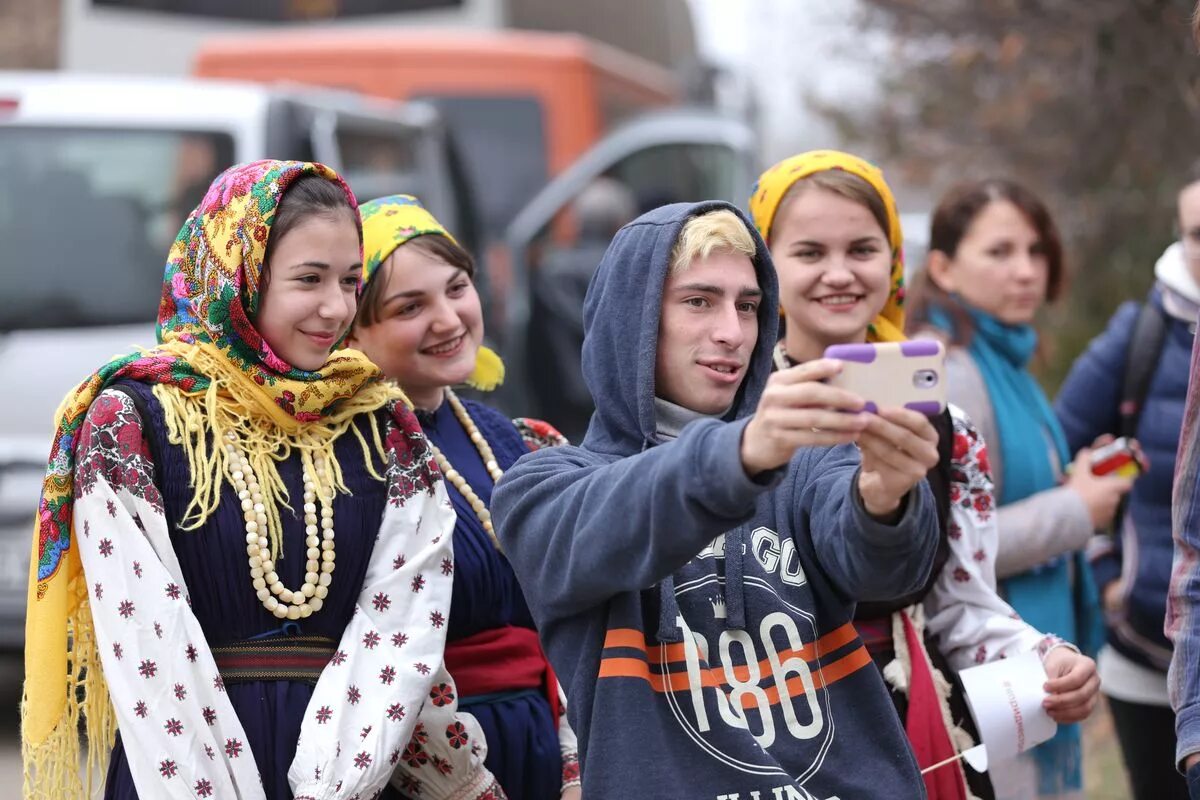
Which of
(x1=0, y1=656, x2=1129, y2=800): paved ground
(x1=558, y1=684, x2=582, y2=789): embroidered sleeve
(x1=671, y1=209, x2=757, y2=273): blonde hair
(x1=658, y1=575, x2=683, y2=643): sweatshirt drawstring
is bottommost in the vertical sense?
(x1=0, y1=656, x2=1129, y2=800): paved ground

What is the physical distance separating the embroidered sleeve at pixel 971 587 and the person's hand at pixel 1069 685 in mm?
77

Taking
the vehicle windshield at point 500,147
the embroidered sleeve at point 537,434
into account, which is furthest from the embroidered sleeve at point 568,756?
the vehicle windshield at point 500,147

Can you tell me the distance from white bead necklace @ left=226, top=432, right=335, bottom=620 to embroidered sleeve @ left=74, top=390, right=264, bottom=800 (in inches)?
5.2

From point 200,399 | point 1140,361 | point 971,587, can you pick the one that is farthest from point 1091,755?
point 200,399

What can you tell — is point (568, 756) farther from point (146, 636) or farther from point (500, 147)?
point (500, 147)

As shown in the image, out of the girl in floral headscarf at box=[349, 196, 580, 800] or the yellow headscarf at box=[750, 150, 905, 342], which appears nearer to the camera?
the girl in floral headscarf at box=[349, 196, 580, 800]

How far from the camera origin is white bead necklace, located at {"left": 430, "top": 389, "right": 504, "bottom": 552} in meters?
3.09

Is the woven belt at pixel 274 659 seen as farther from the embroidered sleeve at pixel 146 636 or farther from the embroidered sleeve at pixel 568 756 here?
the embroidered sleeve at pixel 568 756

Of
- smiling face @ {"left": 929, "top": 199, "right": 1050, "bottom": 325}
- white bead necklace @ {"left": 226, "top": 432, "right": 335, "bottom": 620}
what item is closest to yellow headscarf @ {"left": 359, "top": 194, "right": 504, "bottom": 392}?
white bead necklace @ {"left": 226, "top": 432, "right": 335, "bottom": 620}

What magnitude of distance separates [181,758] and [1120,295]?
27.6 feet

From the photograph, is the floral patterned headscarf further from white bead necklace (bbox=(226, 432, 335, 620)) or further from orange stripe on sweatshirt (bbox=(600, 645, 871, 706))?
orange stripe on sweatshirt (bbox=(600, 645, 871, 706))

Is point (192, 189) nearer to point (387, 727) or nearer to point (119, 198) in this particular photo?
point (119, 198)

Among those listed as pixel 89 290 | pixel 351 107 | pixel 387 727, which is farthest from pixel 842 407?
pixel 351 107

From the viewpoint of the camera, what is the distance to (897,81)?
12.1m
